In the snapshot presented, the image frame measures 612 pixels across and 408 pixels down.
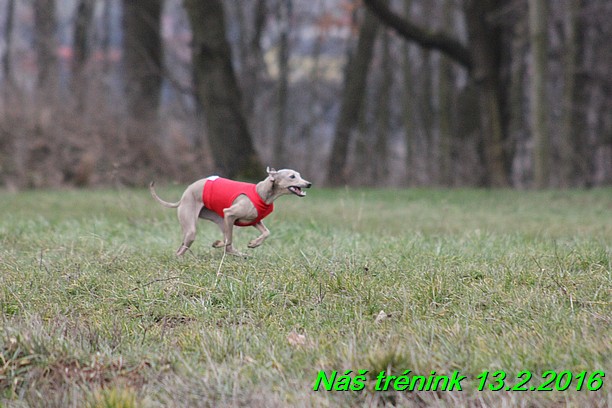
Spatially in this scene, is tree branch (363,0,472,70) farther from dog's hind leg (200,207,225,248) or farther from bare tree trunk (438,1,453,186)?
dog's hind leg (200,207,225,248)

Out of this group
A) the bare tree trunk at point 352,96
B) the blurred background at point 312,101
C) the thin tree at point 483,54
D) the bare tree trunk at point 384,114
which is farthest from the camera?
the bare tree trunk at point 384,114

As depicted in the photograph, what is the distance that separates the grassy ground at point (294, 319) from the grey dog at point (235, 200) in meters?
0.26

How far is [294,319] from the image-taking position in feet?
14.2

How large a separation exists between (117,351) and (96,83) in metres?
15.4

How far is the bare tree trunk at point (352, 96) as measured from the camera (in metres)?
22.5

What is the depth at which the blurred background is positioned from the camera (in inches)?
645

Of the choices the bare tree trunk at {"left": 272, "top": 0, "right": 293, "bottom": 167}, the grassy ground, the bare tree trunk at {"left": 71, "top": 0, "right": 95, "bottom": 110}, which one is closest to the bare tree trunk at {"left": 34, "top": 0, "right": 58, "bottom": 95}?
the bare tree trunk at {"left": 71, "top": 0, "right": 95, "bottom": 110}

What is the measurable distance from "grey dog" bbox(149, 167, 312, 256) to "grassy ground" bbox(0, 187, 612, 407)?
262 mm

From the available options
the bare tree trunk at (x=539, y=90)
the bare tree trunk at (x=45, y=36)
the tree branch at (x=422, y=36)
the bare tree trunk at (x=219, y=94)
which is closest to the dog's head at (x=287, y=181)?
the bare tree trunk at (x=219, y=94)

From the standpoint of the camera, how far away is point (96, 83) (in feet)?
60.3

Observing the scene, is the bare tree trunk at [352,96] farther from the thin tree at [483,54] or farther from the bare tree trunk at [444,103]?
the thin tree at [483,54]

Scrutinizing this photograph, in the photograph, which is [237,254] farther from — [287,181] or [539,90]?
[539,90]

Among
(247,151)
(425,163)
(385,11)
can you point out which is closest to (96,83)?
(247,151)

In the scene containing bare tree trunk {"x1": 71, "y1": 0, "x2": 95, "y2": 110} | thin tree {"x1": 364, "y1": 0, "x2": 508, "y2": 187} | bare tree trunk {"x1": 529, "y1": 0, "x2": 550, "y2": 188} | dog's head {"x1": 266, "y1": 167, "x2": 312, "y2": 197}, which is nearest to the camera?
dog's head {"x1": 266, "y1": 167, "x2": 312, "y2": 197}
